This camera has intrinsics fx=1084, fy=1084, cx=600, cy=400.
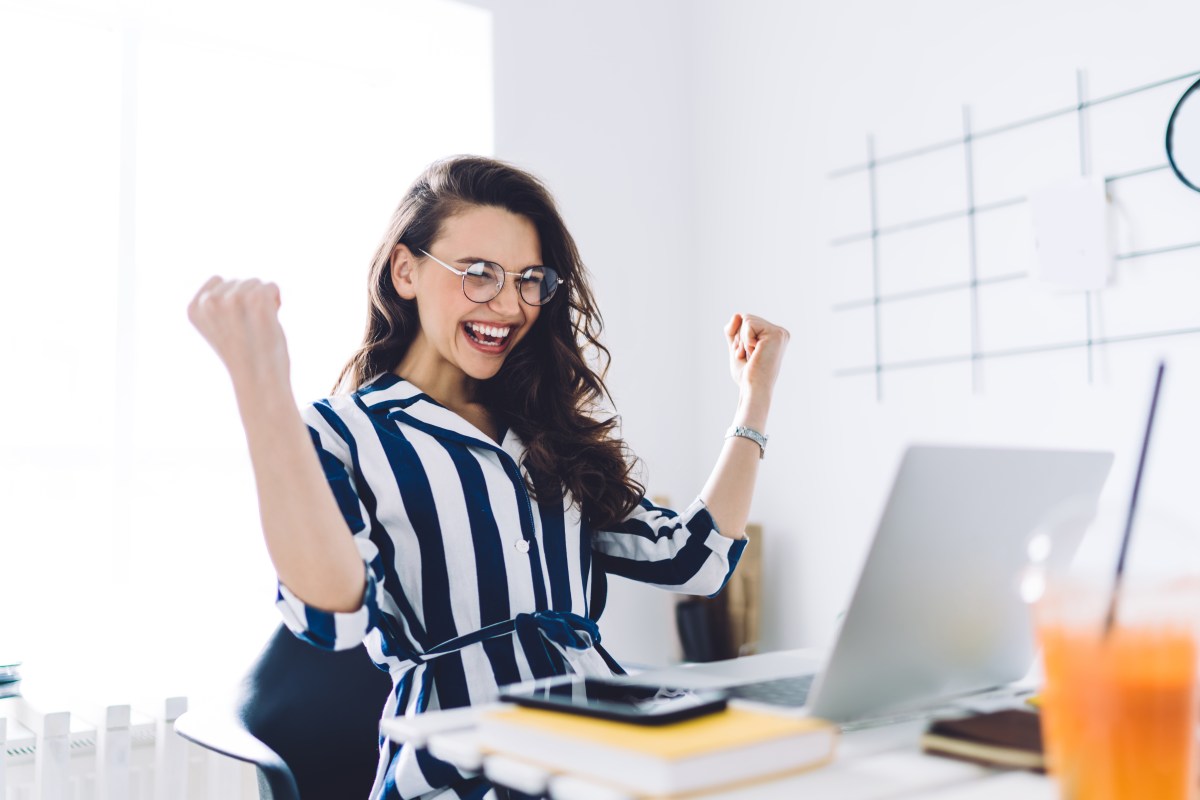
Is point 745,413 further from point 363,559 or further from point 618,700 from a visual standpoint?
point 618,700

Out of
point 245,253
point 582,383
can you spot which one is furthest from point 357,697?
point 245,253

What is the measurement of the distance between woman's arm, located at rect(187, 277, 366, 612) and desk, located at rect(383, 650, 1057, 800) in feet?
0.62

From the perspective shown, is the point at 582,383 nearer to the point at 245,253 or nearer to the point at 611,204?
the point at 245,253

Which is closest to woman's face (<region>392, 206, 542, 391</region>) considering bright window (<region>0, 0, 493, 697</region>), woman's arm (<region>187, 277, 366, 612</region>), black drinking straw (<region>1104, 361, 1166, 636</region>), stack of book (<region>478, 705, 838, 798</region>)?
woman's arm (<region>187, 277, 366, 612</region>)

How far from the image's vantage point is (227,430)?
2.26m

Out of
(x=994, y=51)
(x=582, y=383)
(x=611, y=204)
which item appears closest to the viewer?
(x=582, y=383)

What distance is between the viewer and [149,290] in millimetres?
2186

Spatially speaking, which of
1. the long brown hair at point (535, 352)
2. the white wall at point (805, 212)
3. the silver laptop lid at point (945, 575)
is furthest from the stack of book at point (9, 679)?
the silver laptop lid at point (945, 575)

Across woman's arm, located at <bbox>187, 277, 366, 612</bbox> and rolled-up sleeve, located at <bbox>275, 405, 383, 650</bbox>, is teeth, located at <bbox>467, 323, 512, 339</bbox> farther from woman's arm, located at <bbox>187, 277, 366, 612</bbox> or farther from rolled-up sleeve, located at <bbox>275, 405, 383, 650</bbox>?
woman's arm, located at <bbox>187, 277, 366, 612</bbox>

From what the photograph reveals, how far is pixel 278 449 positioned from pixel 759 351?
0.60 m

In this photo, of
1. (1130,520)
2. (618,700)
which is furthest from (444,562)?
(1130,520)

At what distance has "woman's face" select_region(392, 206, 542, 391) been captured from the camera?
1.28 metres

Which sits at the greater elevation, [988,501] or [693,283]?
[693,283]

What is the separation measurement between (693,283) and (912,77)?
781 mm
